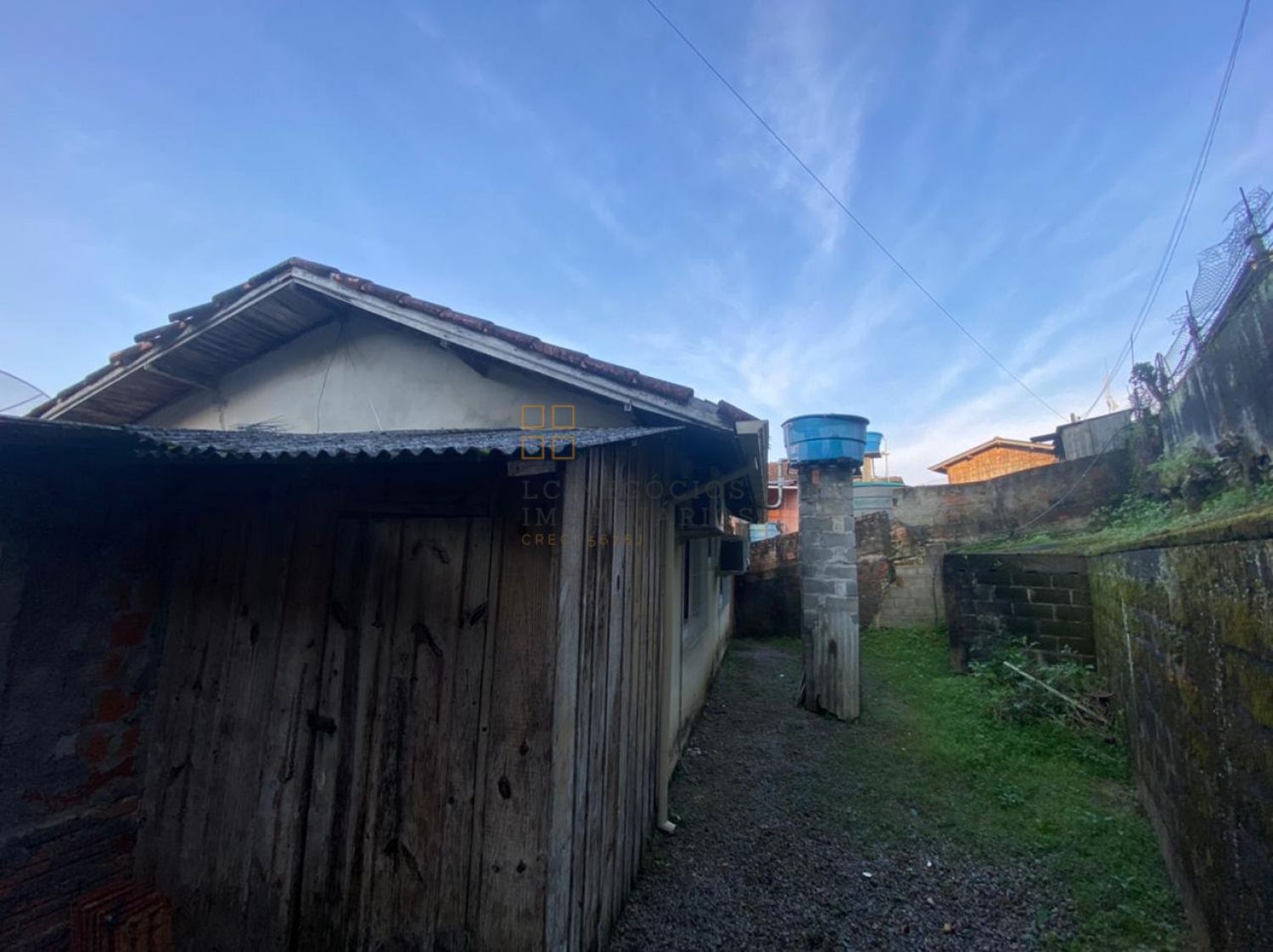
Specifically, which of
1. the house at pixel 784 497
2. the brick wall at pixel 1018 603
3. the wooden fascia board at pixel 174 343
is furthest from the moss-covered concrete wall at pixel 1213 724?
the house at pixel 784 497

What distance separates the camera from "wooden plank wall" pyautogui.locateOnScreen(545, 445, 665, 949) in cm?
259

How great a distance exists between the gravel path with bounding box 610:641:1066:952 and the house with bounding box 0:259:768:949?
0.55 metres

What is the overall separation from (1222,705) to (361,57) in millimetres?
9301

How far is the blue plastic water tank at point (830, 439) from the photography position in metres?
7.41

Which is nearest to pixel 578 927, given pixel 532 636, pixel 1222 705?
pixel 532 636

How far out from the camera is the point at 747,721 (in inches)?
272

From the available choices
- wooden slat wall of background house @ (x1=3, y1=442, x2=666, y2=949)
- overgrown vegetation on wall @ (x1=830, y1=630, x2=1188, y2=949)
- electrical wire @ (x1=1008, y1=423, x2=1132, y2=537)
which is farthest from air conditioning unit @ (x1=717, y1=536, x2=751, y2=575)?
electrical wire @ (x1=1008, y1=423, x2=1132, y2=537)

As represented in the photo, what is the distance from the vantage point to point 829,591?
7.37 metres

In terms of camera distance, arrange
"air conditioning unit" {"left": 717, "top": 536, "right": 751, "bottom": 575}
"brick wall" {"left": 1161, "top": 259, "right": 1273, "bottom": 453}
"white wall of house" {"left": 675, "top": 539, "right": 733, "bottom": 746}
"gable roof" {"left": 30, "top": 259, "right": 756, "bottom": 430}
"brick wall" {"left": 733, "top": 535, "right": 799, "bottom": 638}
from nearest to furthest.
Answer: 1. "gable roof" {"left": 30, "top": 259, "right": 756, "bottom": 430}
2. "brick wall" {"left": 1161, "top": 259, "right": 1273, "bottom": 453}
3. "white wall of house" {"left": 675, "top": 539, "right": 733, "bottom": 746}
4. "air conditioning unit" {"left": 717, "top": 536, "right": 751, "bottom": 575}
5. "brick wall" {"left": 733, "top": 535, "right": 799, "bottom": 638}

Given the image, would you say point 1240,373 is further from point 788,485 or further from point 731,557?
point 788,485

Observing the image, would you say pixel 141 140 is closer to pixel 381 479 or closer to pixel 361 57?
pixel 361 57

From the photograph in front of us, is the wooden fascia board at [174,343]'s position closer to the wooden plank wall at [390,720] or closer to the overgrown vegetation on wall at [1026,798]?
the wooden plank wall at [390,720]

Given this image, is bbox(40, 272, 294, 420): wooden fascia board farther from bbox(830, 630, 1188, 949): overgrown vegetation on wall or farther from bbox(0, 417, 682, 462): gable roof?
bbox(830, 630, 1188, 949): overgrown vegetation on wall

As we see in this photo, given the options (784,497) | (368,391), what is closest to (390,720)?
(368,391)
